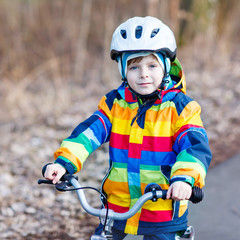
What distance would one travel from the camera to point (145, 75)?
278 centimetres

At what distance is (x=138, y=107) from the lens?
9.36 ft

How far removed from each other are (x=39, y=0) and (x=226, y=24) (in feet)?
14.7

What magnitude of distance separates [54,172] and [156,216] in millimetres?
647

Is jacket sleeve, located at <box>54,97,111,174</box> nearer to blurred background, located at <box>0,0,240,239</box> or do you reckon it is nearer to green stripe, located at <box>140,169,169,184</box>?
green stripe, located at <box>140,169,169,184</box>

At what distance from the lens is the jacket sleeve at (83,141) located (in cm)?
268

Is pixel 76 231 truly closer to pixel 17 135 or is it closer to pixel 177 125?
pixel 177 125

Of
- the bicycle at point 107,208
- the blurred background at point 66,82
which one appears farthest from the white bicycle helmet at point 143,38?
the blurred background at point 66,82

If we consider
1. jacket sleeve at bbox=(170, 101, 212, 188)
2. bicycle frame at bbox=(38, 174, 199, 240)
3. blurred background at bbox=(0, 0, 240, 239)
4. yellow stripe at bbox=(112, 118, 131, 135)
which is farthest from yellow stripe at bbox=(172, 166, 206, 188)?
blurred background at bbox=(0, 0, 240, 239)

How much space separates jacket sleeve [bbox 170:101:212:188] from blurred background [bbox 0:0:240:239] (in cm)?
186

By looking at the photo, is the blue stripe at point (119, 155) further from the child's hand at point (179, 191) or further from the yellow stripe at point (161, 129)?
the child's hand at point (179, 191)

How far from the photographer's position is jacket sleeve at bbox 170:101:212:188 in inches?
95.7

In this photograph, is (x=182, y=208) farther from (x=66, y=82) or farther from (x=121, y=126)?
(x=66, y=82)

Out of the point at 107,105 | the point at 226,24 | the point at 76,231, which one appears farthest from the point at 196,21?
the point at 107,105

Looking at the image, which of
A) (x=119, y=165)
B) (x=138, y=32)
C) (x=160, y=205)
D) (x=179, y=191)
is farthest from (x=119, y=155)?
(x=138, y=32)
